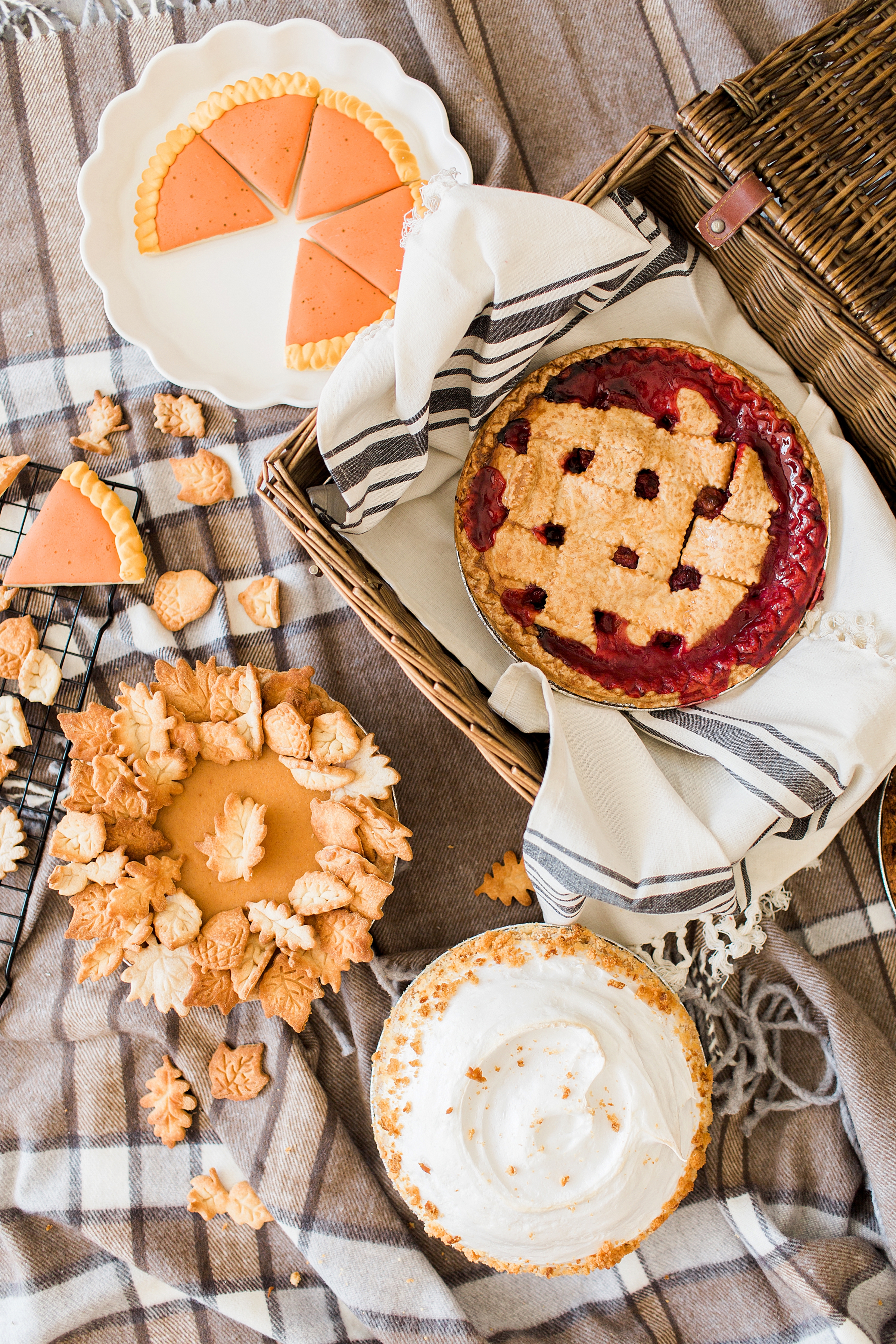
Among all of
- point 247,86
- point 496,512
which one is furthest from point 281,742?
point 247,86

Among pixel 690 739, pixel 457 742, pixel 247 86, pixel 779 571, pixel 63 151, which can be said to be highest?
pixel 247 86

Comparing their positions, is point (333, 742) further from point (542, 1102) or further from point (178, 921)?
point (542, 1102)

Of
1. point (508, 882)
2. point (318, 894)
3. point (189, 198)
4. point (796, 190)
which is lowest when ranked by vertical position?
point (508, 882)

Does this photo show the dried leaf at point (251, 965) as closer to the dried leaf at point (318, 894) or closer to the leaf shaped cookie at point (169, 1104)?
the dried leaf at point (318, 894)

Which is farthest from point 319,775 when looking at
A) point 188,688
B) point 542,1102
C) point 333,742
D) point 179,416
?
point 179,416

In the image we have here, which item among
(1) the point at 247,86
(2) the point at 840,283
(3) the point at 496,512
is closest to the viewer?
(2) the point at 840,283

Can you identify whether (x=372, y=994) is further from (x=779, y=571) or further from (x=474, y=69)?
(x=474, y=69)

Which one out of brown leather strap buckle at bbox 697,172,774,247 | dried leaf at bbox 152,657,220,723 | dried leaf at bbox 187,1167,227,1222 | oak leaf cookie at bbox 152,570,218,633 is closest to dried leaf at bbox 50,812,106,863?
dried leaf at bbox 152,657,220,723
